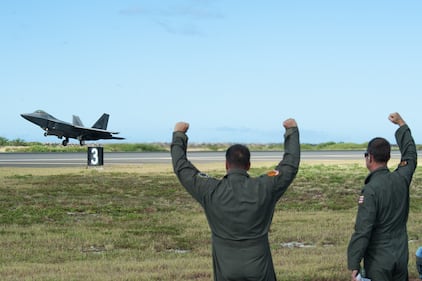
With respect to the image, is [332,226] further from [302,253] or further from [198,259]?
[198,259]

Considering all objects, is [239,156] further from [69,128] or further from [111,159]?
[69,128]

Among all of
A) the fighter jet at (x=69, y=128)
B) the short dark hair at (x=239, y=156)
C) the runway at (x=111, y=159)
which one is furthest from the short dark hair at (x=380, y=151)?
the fighter jet at (x=69, y=128)

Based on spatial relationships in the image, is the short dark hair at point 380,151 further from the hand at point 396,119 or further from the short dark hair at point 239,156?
the short dark hair at point 239,156

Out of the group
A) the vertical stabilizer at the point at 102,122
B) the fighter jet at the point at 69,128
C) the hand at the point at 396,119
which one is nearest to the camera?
Result: the hand at the point at 396,119

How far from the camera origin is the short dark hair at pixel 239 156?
470cm

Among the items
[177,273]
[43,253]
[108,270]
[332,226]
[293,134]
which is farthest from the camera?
[332,226]

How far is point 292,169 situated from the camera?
4742 mm

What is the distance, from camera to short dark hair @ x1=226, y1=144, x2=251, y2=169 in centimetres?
470

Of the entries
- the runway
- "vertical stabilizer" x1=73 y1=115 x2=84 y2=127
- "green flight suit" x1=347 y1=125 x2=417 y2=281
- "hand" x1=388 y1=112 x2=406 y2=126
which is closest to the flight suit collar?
"green flight suit" x1=347 y1=125 x2=417 y2=281

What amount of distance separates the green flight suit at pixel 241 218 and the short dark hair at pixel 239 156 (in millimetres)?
→ 55

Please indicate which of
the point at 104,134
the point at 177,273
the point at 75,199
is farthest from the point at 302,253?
the point at 104,134

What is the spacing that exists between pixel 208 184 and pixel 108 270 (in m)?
5.56

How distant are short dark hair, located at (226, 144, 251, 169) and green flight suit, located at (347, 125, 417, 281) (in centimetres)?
100

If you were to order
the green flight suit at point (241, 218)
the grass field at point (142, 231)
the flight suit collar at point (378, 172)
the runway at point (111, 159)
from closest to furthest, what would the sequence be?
the green flight suit at point (241, 218)
the flight suit collar at point (378, 172)
the grass field at point (142, 231)
the runway at point (111, 159)
